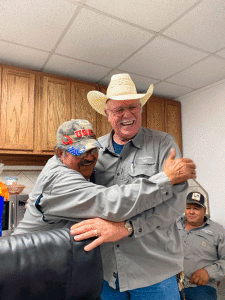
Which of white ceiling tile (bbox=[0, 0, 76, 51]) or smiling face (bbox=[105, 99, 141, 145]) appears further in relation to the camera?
white ceiling tile (bbox=[0, 0, 76, 51])

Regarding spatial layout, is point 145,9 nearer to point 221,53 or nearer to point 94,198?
point 221,53

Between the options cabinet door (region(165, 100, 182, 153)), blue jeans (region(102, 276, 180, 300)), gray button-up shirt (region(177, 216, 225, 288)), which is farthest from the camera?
cabinet door (region(165, 100, 182, 153))

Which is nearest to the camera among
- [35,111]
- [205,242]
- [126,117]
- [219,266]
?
[126,117]

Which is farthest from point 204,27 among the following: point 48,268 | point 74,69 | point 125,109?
point 48,268

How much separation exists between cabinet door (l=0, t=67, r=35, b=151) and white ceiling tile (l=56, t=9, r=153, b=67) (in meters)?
0.55

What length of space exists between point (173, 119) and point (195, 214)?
1511mm

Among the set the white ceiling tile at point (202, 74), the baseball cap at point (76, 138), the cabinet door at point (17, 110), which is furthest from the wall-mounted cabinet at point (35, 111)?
the baseball cap at point (76, 138)

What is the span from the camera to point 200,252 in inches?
89.4

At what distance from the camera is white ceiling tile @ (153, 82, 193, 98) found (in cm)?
308

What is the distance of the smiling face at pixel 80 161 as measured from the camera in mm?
1135

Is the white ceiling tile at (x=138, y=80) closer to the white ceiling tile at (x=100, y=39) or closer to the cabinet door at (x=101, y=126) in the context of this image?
the cabinet door at (x=101, y=126)

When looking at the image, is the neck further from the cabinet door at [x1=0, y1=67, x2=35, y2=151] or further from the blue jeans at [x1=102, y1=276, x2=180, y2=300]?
the cabinet door at [x1=0, y1=67, x2=35, y2=151]

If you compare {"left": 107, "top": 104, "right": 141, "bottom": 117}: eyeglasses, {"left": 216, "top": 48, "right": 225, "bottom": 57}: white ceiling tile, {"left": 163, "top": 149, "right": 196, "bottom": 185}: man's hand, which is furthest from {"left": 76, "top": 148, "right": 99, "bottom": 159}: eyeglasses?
{"left": 216, "top": 48, "right": 225, "bottom": 57}: white ceiling tile

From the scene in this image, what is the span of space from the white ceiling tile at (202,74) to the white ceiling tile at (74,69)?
0.86 meters
